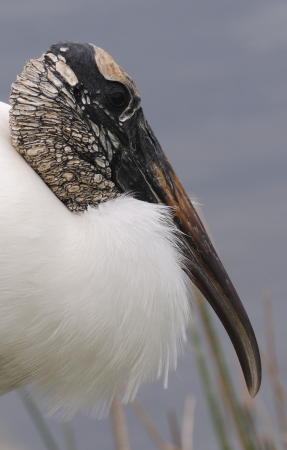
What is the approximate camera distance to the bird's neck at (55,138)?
3.06 meters

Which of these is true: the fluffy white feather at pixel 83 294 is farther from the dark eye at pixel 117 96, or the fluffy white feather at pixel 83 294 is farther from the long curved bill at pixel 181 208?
the dark eye at pixel 117 96

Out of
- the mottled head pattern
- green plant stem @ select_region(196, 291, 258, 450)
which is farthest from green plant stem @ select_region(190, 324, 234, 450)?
the mottled head pattern

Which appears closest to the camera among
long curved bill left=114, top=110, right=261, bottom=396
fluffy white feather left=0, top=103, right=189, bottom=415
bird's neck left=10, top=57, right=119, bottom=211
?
fluffy white feather left=0, top=103, right=189, bottom=415

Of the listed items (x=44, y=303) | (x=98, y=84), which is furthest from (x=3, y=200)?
(x=98, y=84)

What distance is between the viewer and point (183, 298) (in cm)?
313

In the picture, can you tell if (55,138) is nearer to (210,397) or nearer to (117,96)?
(117,96)

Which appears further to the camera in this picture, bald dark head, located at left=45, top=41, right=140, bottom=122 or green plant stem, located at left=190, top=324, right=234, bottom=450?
green plant stem, located at left=190, top=324, right=234, bottom=450

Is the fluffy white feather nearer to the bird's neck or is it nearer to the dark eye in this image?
the bird's neck

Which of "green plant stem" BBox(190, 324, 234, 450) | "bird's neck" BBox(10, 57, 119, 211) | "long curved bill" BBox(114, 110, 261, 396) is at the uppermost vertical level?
"bird's neck" BBox(10, 57, 119, 211)

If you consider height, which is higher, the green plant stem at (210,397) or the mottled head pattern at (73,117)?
the mottled head pattern at (73,117)

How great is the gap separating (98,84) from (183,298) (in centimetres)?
69

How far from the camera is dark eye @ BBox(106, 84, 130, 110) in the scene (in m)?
3.16

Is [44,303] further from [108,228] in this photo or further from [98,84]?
[98,84]

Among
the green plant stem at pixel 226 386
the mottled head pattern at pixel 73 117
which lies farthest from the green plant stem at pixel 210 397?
the mottled head pattern at pixel 73 117
